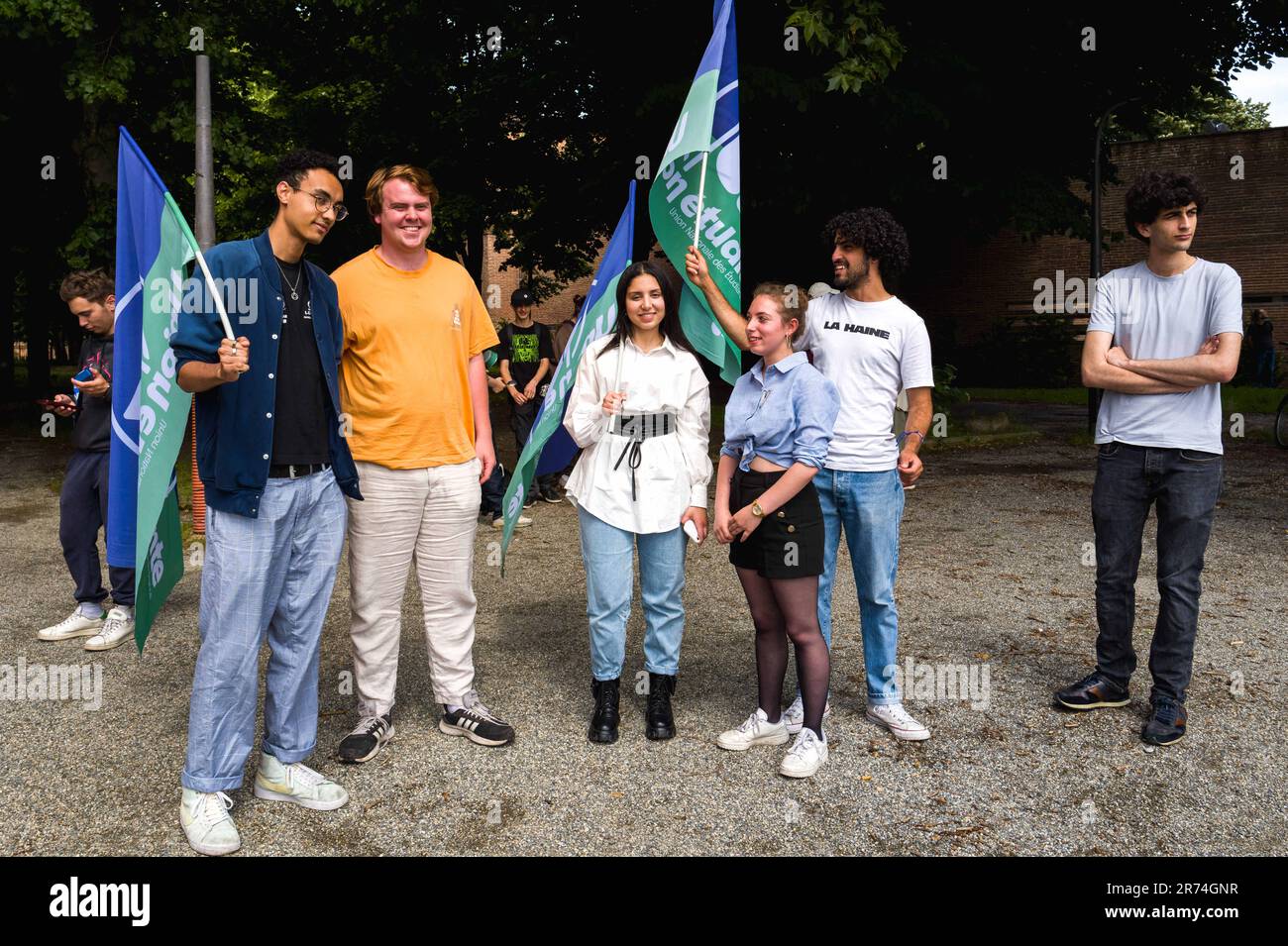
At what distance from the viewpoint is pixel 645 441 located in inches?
169

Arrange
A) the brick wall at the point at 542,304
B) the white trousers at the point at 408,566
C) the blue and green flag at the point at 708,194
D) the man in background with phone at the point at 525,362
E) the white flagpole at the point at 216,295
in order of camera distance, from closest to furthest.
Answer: the white flagpole at the point at 216,295 → the white trousers at the point at 408,566 → the blue and green flag at the point at 708,194 → the man in background with phone at the point at 525,362 → the brick wall at the point at 542,304

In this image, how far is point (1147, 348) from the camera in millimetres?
4363

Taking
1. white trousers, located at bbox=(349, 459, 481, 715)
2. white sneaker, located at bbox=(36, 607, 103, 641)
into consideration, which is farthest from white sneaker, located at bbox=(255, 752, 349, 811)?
white sneaker, located at bbox=(36, 607, 103, 641)

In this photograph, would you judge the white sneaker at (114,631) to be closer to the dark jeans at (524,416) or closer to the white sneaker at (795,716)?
the white sneaker at (795,716)

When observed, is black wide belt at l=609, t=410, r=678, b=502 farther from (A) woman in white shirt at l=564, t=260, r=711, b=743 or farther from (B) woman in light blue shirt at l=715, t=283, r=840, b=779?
(B) woman in light blue shirt at l=715, t=283, r=840, b=779

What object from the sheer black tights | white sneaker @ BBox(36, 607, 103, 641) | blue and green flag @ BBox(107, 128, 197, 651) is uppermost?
blue and green flag @ BBox(107, 128, 197, 651)

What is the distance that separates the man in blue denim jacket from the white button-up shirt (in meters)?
1.03

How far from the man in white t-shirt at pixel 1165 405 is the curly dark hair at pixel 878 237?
848 mm

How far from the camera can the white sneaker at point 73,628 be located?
575 centimetres

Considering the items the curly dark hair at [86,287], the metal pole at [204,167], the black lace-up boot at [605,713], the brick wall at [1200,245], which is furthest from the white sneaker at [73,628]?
the brick wall at [1200,245]

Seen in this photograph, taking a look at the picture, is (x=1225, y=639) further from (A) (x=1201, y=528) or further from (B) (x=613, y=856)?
(B) (x=613, y=856)

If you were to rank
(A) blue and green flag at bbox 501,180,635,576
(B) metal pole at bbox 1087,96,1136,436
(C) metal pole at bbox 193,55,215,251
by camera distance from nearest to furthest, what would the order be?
1. (A) blue and green flag at bbox 501,180,635,576
2. (C) metal pole at bbox 193,55,215,251
3. (B) metal pole at bbox 1087,96,1136,436

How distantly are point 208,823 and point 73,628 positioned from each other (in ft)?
9.85

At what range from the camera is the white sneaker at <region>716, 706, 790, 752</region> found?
166 inches
